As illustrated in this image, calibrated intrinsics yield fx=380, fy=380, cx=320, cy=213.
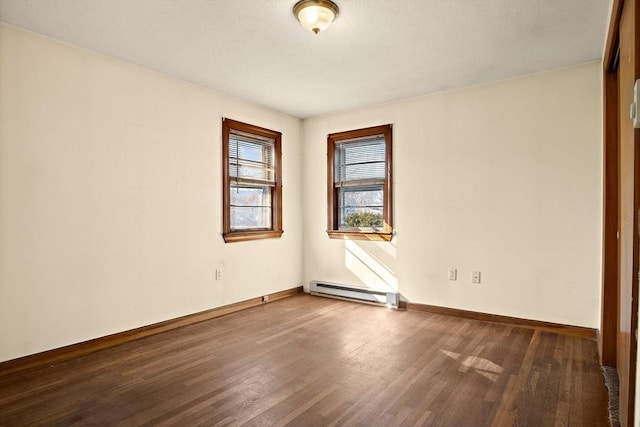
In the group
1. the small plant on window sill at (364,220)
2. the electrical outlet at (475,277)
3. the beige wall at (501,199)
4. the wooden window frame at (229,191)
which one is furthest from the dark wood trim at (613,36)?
the wooden window frame at (229,191)

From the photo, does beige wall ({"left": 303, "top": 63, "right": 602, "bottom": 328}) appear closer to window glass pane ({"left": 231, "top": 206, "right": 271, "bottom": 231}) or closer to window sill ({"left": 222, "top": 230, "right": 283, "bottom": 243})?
window sill ({"left": 222, "top": 230, "right": 283, "bottom": 243})

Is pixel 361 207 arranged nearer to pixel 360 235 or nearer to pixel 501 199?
pixel 360 235

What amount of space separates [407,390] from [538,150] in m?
2.60

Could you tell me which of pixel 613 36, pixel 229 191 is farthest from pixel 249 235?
pixel 613 36

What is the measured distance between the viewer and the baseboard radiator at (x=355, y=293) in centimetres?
443

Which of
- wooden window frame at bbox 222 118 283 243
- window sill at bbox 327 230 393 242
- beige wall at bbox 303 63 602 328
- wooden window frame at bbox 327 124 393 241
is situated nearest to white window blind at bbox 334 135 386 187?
wooden window frame at bbox 327 124 393 241

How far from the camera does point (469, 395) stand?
2.29 m

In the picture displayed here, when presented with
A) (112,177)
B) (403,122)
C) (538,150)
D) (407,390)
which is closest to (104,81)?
(112,177)

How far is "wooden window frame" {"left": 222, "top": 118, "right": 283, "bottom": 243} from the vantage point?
13.8ft

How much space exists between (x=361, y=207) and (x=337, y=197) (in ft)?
1.24

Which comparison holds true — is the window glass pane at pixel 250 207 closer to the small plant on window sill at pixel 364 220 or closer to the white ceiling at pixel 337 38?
the small plant on window sill at pixel 364 220

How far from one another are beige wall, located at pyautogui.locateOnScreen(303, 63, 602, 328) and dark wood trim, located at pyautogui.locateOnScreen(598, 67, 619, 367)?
549 millimetres

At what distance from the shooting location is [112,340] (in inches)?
127

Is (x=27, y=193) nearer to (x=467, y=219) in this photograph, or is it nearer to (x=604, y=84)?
(x=467, y=219)
